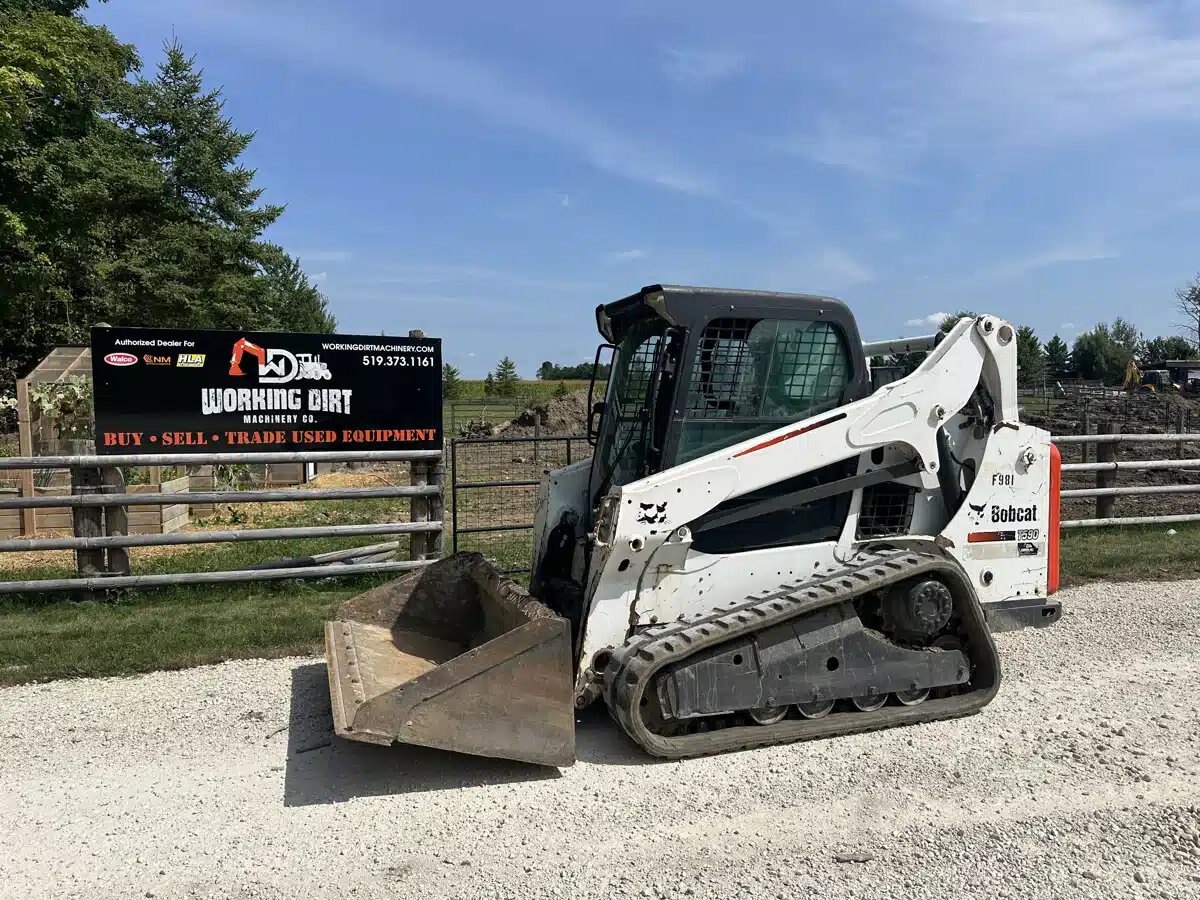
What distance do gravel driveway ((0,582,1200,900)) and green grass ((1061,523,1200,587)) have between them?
3.54m

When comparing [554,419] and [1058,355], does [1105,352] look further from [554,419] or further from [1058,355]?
[554,419]

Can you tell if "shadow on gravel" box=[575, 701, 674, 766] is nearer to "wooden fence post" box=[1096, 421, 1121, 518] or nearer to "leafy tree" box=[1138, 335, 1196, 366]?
"wooden fence post" box=[1096, 421, 1121, 518]

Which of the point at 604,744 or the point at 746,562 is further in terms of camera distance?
the point at 746,562

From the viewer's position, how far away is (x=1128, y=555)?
30.0 feet

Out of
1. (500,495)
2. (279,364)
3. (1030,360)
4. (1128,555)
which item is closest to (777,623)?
(279,364)

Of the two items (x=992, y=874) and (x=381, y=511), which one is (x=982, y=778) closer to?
(x=992, y=874)

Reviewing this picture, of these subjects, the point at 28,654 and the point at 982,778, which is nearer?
the point at 982,778

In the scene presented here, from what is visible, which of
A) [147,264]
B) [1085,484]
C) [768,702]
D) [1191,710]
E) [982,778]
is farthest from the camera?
[147,264]

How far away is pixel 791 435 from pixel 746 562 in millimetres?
741

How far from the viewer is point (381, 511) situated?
1395cm

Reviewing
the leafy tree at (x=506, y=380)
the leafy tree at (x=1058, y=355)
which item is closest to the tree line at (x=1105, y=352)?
the leafy tree at (x=1058, y=355)

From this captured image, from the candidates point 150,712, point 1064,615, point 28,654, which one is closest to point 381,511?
point 28,654

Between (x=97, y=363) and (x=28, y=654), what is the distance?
263cm

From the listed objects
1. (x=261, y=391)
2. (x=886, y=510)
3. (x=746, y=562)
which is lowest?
(x=746, y=562)
